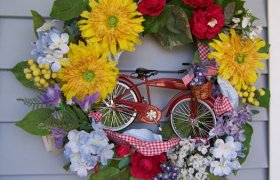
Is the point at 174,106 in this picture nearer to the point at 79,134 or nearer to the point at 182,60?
the point at 182,60

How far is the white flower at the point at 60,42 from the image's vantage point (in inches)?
37.4

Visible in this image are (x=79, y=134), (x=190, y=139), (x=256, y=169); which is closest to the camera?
(x=79, y=134)

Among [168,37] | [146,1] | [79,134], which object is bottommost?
[79,134]

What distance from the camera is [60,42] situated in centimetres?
96

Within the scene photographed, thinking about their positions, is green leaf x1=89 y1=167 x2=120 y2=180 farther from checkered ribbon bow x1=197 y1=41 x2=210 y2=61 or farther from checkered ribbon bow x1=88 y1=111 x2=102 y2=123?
checkered ribbon bow x1=197 y1=41 x2=210 y2=61

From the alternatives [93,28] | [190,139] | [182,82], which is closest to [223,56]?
[182,82]

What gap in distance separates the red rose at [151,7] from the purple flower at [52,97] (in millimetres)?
333

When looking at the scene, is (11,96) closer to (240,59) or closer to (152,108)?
(152,108)

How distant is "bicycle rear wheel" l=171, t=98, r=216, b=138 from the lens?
3.59 feet

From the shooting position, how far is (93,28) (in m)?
0.97

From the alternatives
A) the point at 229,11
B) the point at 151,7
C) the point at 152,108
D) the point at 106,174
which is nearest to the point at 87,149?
the point at 106,174

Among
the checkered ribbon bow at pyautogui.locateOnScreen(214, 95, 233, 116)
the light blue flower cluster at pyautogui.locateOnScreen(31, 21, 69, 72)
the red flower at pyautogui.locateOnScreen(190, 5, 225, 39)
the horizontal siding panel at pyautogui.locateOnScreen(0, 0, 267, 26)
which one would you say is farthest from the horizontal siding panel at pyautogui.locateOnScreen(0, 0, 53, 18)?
the checkered ribbon bow at pyautogui.locateOnScreen(214, 95, 233, 116)

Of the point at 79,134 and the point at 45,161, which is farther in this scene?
the point at 45,161

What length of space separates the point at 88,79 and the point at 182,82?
0.95ft
